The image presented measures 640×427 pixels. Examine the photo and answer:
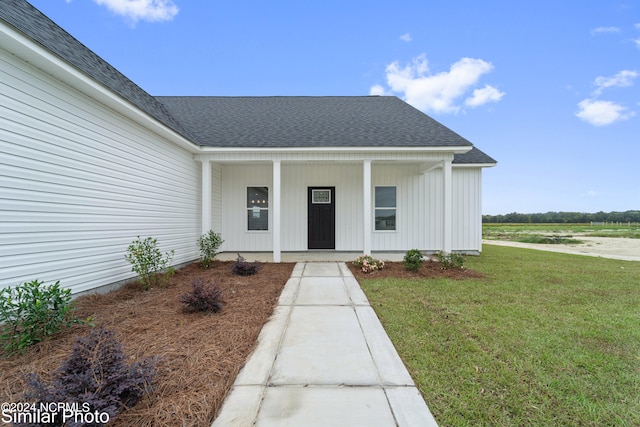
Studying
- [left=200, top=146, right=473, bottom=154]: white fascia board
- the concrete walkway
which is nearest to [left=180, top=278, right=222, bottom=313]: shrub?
the concrete walkway

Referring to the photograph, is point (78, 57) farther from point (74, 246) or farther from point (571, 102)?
point (571, 102)

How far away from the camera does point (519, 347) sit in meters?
2.73

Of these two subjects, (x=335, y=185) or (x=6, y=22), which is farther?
(x=335, y=185)

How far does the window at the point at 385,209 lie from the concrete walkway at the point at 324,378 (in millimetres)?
5564

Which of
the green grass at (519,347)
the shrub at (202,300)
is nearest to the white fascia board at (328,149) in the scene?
the green grass at (519,347)

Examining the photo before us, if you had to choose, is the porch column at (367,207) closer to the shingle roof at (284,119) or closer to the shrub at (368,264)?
the shrub at (368,264)

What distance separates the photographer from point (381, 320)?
3406mm

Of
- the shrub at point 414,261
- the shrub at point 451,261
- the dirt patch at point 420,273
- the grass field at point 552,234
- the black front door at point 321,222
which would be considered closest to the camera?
the dirt patch at point 420,273

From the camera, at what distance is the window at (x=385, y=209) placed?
351 inches

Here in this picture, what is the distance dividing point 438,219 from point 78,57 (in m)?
9.50

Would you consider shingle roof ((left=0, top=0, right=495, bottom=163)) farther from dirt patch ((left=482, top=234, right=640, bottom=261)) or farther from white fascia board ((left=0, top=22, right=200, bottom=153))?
dirt patch ((left=482, top=234, right=640, bottom=261))

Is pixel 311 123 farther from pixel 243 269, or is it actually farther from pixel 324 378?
pixel 324 378

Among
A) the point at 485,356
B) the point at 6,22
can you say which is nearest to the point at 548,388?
the point at 485,356

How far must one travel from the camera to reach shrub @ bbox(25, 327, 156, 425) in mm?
1494
